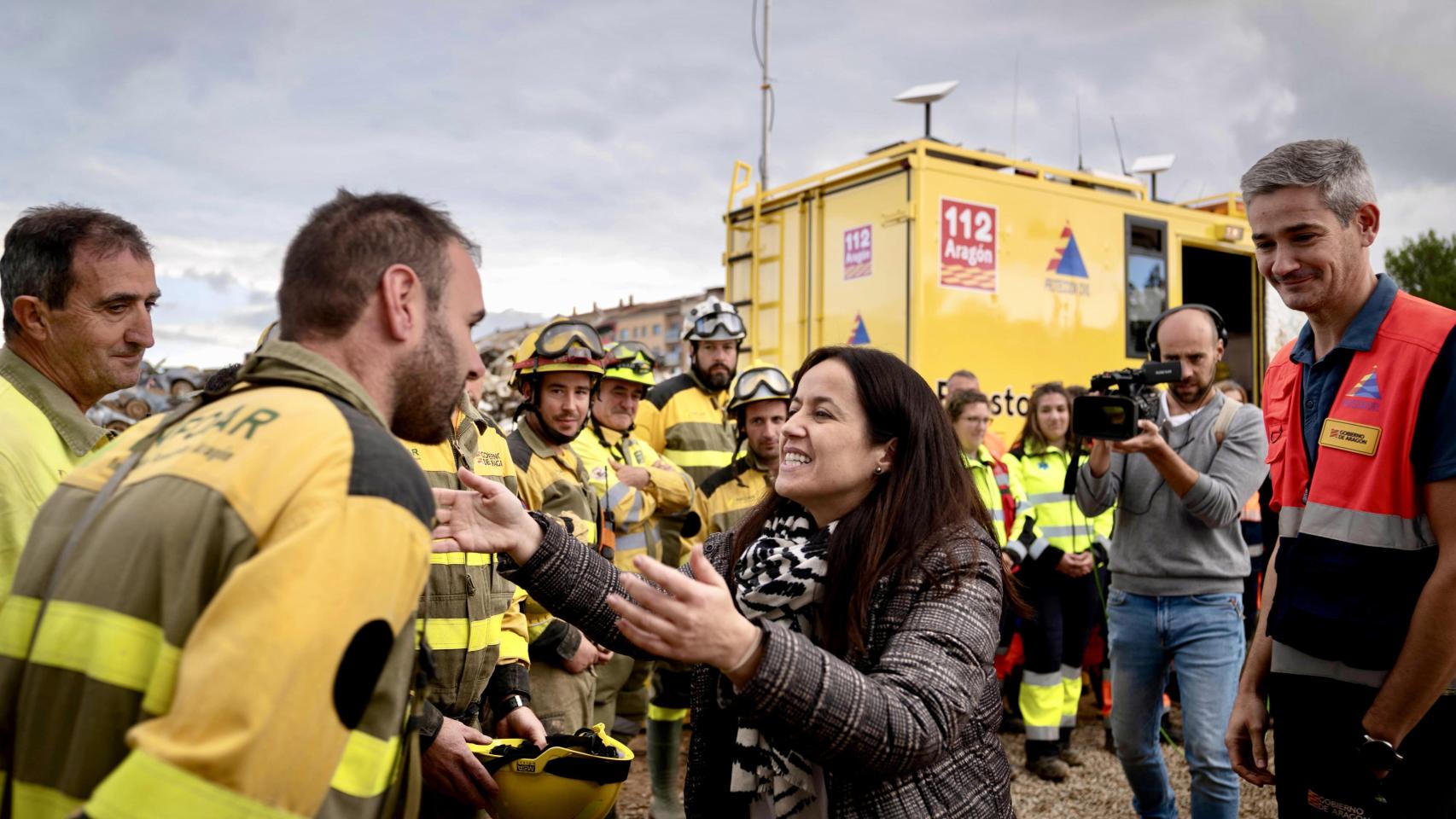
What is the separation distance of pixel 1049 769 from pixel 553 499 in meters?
3.64

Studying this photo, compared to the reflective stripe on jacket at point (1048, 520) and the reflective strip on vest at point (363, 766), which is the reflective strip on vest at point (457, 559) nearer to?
the reflective strip on vest at point (363, 766)

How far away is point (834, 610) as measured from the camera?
2.29 metres

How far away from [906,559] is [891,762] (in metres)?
0.52

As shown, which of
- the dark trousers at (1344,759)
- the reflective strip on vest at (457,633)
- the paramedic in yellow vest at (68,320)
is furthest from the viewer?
the reflective strip on vest at (457,633)

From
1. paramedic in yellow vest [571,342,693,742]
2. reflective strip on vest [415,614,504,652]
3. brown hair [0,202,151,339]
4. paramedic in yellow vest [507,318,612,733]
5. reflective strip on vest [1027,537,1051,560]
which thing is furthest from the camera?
reflective strip on vest [1027,537,1051,560]

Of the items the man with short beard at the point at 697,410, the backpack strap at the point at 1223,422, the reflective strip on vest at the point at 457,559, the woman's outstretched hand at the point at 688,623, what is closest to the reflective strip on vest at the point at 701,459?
the man with short beard at the point at 697,410

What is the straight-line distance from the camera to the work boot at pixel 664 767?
Result: 544cm

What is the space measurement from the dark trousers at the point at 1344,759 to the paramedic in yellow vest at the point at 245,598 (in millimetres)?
2260

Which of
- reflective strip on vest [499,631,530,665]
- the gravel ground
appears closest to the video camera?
reflective strip on vest [499,631,530,665]

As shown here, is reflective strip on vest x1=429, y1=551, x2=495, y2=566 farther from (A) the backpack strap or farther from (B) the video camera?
(A) the backpack strap

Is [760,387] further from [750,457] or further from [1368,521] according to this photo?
[1368,521]

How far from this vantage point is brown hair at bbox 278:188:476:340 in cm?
156

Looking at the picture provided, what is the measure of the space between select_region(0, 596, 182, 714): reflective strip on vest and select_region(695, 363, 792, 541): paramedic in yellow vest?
4696 mm

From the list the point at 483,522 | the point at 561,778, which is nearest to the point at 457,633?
the point at 483,522
